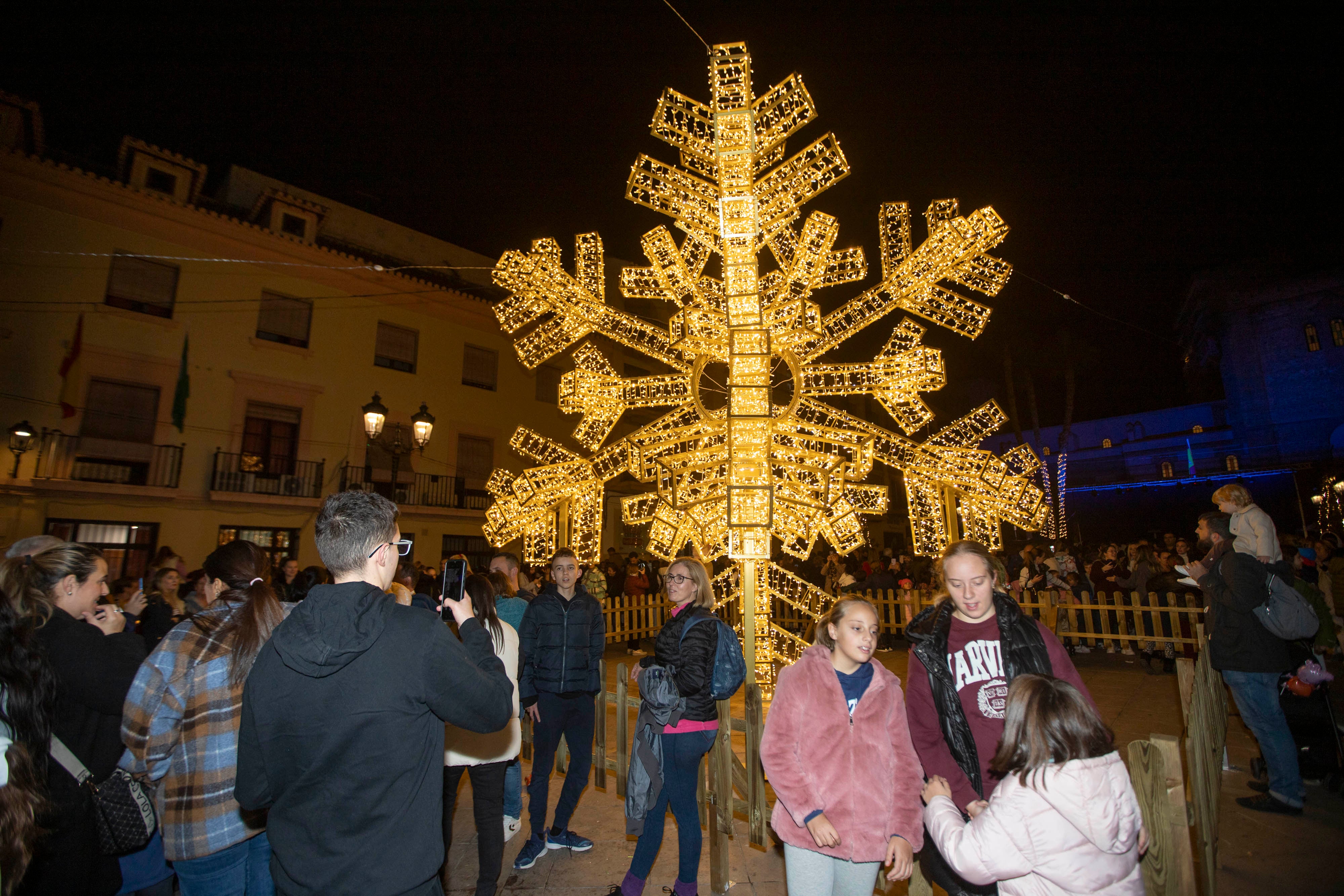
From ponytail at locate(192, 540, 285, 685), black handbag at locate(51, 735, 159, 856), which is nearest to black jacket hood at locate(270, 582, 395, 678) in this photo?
ponytail at locate(192, 540, 285, 685)

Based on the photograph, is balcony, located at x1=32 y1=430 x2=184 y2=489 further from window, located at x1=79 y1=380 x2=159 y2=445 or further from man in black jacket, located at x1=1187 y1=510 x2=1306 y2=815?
man in black jacket, located at x1=1187 y1=510 x2=1306 y2=815

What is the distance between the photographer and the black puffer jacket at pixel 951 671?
7.47 feet

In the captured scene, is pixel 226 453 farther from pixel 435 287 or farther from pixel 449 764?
pixel 449 764

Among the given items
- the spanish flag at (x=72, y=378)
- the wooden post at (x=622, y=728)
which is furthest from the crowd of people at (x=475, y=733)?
the spanish flag at (x=72, y=378)

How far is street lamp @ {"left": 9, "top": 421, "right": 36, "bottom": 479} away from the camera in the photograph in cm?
1181

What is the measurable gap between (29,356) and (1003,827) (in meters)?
17.8

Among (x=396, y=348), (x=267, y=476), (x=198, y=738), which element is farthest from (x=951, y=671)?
(x=396, y=348)

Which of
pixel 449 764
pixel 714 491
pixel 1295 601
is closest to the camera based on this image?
pixel 449 764

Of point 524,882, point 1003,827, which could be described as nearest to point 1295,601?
point 1003,827

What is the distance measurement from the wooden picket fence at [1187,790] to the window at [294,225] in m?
18.9

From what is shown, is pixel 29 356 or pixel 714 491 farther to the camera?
pixel 29 356

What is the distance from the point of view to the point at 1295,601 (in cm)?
379

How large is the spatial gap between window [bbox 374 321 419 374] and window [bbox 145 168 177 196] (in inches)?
203

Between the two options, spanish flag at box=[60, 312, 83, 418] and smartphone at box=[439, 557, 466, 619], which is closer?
smartphone at box=[439, 557, 466, 619]
